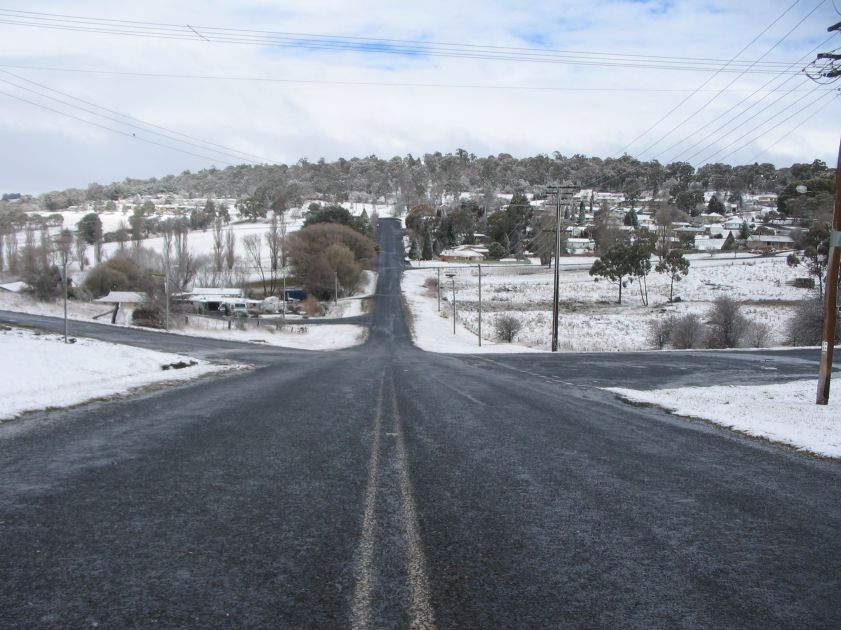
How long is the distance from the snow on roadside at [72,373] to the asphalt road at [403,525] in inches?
58.3

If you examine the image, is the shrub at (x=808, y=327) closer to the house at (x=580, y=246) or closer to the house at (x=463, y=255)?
the house at (x=463, y=255)

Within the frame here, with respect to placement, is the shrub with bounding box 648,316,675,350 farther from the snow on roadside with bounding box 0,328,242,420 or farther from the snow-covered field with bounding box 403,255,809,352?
the snow on roadside with bounding box 0,328,242,420

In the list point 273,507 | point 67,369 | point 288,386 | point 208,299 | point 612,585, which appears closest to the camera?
point 612,585

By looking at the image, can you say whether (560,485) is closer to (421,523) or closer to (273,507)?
(421,523)

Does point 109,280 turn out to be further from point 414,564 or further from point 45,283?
point 414,564

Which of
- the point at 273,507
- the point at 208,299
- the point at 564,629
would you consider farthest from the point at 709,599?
the point at 208,299

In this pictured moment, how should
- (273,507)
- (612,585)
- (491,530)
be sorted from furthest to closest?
(273,507)
(491,530)
(612,585)

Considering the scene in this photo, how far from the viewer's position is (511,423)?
11.7 metres

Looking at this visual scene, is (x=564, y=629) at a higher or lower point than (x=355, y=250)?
lower

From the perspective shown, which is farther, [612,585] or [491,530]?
[491,530]

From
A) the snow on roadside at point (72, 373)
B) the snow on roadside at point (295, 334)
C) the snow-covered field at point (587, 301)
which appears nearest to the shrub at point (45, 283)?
the snow on roadside at point (295, 334)

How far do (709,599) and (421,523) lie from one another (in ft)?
7.69

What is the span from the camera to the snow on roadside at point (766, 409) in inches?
418

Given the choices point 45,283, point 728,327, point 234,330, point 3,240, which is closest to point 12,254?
point 3,240
